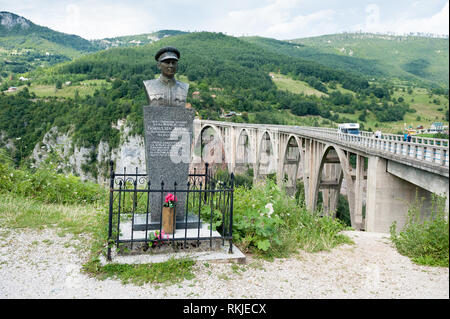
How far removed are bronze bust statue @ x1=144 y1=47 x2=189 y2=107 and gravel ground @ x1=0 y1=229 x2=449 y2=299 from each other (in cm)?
303

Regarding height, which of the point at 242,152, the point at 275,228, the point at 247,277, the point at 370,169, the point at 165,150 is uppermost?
the point at 242,152

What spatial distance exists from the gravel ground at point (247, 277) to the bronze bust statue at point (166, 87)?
303cm

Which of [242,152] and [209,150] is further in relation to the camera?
[209,150]

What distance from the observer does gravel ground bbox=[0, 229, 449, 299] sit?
4.21 meters

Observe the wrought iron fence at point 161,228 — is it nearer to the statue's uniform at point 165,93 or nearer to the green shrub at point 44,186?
the statue's uniform at point 165,93

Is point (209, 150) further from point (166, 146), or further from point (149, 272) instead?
point (149, 272)

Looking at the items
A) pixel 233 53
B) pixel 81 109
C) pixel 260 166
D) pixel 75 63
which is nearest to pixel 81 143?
pixel 81 109

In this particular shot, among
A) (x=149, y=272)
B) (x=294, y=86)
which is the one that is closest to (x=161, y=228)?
(x=149, y=272)

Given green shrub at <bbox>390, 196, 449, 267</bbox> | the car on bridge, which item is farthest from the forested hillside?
green shrub at <bbox>390, 196, 449, 267</bbox>

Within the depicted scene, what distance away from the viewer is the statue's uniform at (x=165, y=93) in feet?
20.9

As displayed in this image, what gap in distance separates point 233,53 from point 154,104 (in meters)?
156

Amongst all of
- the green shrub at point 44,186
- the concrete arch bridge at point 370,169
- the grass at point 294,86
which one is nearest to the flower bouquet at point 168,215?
the concrete arch bridge at point 370,169

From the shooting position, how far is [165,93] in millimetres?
6391

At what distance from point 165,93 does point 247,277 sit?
12.0 ft
